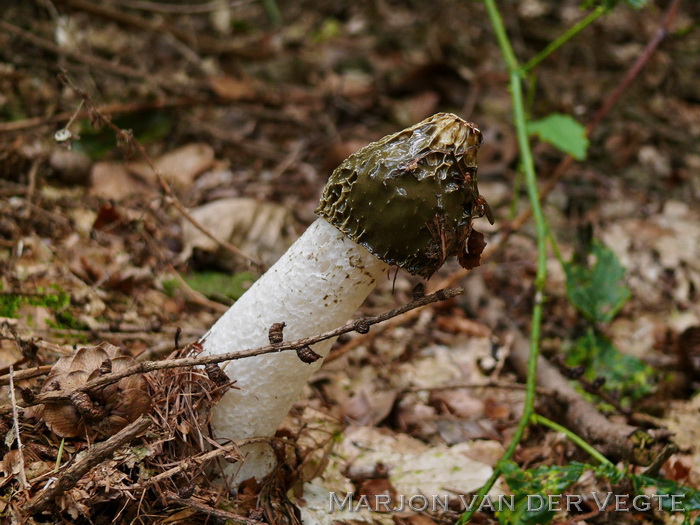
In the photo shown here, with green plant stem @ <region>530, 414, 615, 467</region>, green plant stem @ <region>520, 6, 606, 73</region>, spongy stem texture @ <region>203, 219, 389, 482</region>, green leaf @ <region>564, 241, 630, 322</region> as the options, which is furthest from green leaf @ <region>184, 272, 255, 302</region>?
green plant stem @ <region>520, 6, 606, 73</region>

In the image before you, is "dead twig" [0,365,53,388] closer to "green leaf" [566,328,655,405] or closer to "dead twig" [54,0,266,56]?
"green leaf" [566,328,655,405]

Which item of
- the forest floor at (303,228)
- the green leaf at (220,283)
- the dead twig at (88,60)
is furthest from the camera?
the dead twig at (88,60)

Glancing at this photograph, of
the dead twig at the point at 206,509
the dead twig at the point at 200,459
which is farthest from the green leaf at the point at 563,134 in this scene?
the dead twig at the point at 206,509

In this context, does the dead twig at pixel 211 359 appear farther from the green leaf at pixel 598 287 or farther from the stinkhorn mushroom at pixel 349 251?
the green leaf at pixel 598 287

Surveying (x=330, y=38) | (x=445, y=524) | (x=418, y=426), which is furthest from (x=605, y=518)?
(x=330, y=38)

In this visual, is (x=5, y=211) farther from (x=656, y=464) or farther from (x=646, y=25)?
(x=646, y=25)
